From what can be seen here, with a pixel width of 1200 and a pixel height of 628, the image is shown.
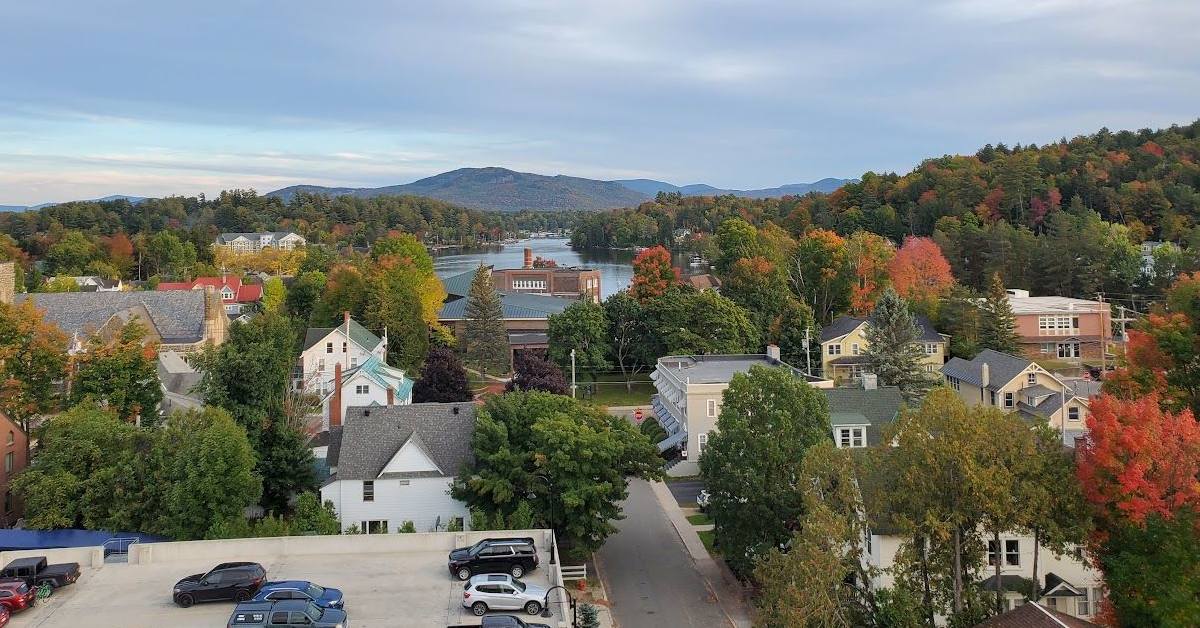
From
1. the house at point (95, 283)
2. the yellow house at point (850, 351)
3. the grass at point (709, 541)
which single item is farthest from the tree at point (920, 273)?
the house at point (95, 283)

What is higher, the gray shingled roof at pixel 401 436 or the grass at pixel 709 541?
the gray shingled roof at pixel 401 436

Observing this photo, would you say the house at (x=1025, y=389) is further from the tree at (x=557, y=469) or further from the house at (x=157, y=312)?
the house at (x=157, y=312)

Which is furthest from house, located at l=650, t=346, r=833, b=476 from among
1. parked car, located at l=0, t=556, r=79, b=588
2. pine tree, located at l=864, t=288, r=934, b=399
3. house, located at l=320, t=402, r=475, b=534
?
parked car, located at l=0, t=556, r=79, b=588

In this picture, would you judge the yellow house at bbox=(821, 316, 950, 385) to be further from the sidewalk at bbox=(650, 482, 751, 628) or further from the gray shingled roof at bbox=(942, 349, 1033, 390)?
the sidewalk at bbox=(650, 482, 751, 628)

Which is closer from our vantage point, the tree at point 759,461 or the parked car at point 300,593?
the parked car at point 300,593

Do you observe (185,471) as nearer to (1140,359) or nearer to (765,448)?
(765,448)

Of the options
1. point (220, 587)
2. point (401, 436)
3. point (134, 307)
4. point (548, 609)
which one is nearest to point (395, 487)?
point (401, 436)
